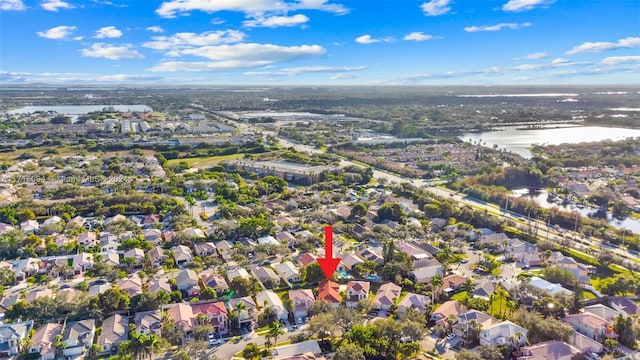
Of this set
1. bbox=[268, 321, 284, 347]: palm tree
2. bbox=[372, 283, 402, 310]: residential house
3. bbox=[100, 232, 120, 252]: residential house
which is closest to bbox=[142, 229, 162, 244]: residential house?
bbox=[100, 232, 120, 252]: residential house

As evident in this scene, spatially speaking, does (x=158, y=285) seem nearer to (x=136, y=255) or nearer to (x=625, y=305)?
(x=136, y=255)

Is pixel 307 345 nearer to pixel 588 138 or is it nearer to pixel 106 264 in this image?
pixel 106 264

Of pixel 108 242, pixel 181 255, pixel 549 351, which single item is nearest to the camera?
pixel 549 351

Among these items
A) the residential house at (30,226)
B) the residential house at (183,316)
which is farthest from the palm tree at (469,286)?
the residential house at (30,226)

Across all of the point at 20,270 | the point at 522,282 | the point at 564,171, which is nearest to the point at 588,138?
the point at 564,171

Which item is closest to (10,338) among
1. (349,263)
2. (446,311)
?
(349,263)

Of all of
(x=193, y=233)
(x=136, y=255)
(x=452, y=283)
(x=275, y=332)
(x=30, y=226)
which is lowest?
(x=452, y=283)

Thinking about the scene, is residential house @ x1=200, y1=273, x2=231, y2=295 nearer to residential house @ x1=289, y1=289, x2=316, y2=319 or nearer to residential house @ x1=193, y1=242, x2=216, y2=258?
residential house @ x1=193, y1=242, x2=216, y2=258
